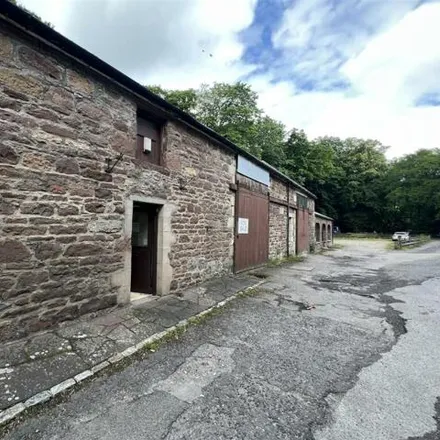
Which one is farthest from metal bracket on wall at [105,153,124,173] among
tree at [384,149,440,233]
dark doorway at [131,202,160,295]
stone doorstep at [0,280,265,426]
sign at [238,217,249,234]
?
tree at [384,149,440,233]

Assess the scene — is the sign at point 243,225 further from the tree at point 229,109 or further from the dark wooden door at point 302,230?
the tree at point 229,109

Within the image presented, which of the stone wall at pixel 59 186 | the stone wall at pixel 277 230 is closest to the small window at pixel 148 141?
the stone wall at pixel 59 186

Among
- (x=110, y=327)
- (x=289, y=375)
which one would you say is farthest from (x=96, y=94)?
(x=289, y=375)

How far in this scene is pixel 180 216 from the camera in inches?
246

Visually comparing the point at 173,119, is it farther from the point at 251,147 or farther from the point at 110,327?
the point at 251,147

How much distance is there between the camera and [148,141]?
18.2 ft

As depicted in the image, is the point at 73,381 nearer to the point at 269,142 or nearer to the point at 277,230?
the point at 277,230

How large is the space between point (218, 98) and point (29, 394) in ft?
92.5

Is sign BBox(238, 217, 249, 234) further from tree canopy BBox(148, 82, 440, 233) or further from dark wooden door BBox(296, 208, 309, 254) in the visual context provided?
tree canopy BBox(148, 82, 440, 233)

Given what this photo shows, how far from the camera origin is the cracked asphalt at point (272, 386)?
7.63 ft

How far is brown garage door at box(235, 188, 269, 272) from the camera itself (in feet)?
28.8

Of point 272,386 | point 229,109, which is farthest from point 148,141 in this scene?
point 229,109

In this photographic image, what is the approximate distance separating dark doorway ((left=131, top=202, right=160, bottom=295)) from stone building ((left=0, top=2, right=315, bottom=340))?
2cm

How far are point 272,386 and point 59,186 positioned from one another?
145 inches
